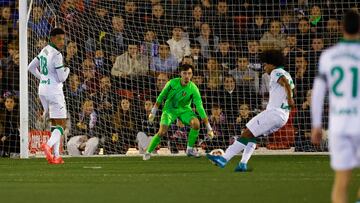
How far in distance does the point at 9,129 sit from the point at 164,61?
3.64 metres

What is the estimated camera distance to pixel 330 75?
841cm

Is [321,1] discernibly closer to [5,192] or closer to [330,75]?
[5,192]

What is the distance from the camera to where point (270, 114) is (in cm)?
1568

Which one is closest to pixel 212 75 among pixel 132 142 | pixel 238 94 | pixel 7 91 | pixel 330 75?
pixel 238 94

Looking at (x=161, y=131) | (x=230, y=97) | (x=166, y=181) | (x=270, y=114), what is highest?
(x=230, y=97)

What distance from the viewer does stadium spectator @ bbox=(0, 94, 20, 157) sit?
72.3 ft

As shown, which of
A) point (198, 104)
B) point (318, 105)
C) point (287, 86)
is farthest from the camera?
point (198, 104)

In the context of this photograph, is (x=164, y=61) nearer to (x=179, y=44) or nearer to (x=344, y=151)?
(x=179, y=44)

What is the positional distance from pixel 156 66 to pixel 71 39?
1.92 metres

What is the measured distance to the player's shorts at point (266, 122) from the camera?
613 inches

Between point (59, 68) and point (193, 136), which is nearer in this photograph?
point (59, 68)

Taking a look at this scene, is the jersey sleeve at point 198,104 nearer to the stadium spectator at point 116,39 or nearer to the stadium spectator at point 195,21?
the stadium spectator at point 195,21

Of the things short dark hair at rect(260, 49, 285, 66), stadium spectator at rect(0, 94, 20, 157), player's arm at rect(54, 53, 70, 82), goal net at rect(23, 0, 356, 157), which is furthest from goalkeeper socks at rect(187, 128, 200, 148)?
short dark hair at rect(260, 49, 285, 66)

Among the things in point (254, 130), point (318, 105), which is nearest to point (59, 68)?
point (254, 130)
